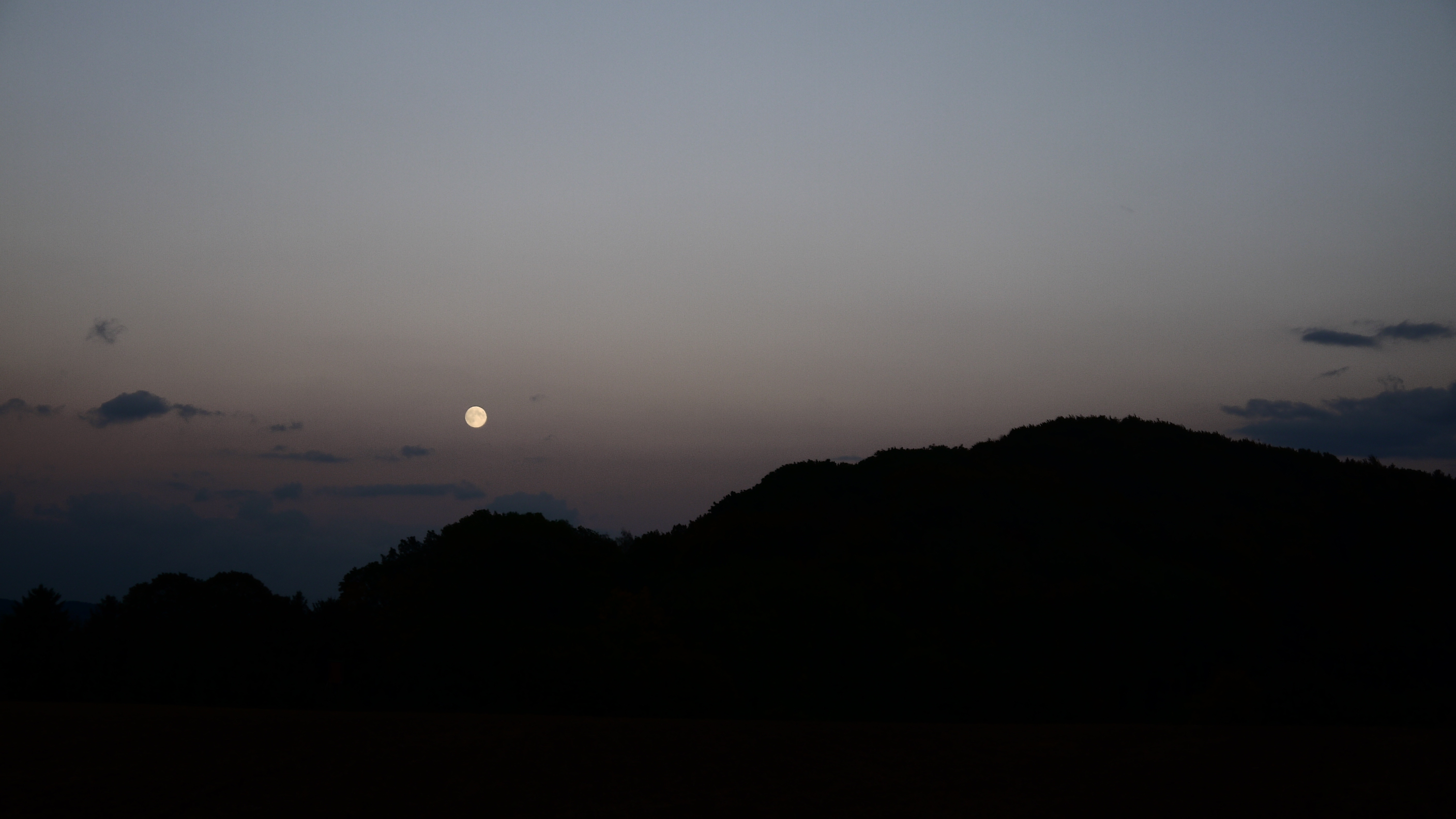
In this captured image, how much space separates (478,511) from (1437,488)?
53.0 metres

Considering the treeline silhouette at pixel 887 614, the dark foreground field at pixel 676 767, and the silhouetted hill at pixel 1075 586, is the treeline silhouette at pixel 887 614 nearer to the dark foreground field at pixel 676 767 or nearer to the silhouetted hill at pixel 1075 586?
the silhouetted hill at pixel 1075 586

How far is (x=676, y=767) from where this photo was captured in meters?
10.7

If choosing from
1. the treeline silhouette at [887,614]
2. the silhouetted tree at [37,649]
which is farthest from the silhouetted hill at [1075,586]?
the silhouetted tree at [37,649]

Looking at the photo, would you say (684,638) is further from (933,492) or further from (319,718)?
(933,492)

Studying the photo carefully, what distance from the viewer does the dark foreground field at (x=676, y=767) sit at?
9.37 m

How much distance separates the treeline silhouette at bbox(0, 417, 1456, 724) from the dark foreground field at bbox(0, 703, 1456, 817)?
7232 mm

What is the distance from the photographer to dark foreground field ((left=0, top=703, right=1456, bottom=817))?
30.7ft

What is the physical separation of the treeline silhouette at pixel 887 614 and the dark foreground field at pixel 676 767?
23.7ft

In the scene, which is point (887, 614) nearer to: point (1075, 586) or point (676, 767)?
point (1075, 586)

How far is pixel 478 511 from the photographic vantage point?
41.4 m

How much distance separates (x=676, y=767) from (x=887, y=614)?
2102 cm

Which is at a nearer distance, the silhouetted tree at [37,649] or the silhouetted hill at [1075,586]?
the silhouetted tree at [37,649]

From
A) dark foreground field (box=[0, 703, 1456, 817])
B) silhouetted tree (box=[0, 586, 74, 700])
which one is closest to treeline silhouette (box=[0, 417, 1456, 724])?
silhouetted tree (box=[0, 586, 74, 700])

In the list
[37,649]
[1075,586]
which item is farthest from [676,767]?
[1075,586]
